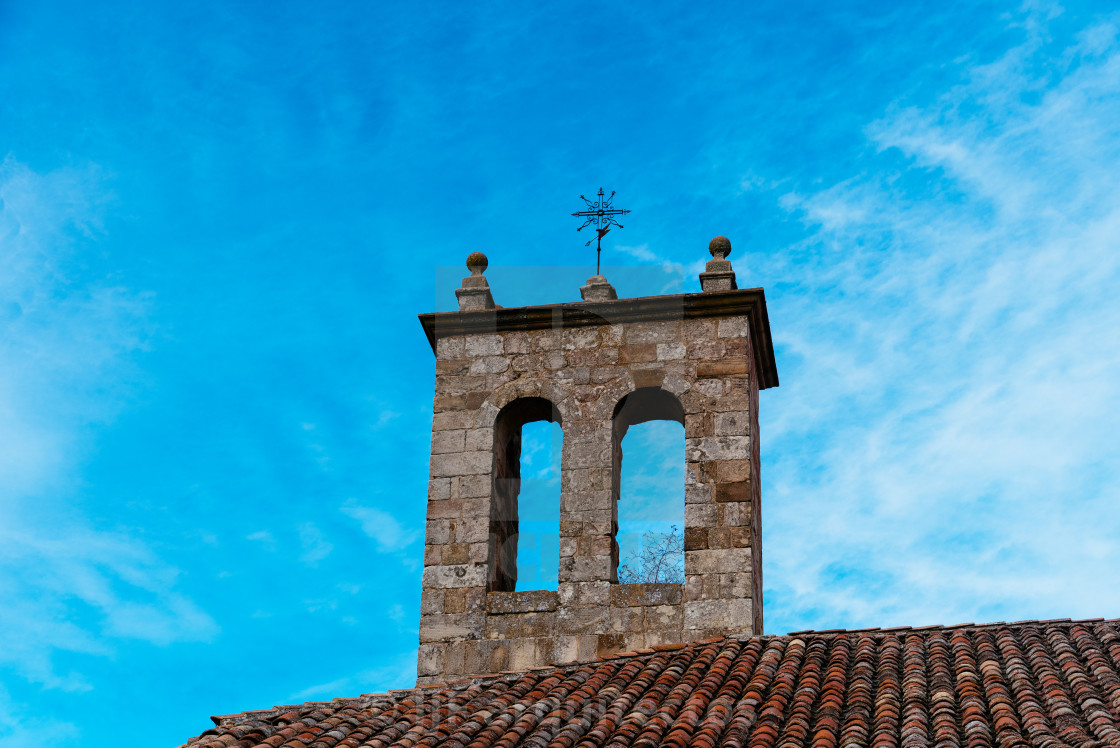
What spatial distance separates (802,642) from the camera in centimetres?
1099

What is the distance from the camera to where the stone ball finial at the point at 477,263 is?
46.1ft

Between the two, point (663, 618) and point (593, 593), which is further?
point (593, 593)

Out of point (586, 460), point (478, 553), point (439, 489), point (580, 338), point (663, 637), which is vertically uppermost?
point (580, 338)

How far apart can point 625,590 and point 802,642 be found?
73.0 inches

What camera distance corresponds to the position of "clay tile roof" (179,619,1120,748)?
856 centimetres

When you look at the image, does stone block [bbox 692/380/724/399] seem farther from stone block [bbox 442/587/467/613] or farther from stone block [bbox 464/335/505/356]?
stone block [bbox 442/587/467/613]

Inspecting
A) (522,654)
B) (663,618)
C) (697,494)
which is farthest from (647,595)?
(522,654)

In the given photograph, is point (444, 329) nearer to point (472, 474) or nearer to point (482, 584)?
point (472, 474)

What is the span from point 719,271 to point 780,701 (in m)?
5.26

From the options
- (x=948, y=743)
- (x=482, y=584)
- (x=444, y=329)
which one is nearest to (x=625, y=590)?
(x=482, y=584)

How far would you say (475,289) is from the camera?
1380 centimetres

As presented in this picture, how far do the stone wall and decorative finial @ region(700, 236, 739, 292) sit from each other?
24 centimetres

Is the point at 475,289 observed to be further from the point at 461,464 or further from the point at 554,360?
the point at 461,464

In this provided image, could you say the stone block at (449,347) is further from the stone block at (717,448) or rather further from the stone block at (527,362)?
the stone block at (717,448)
